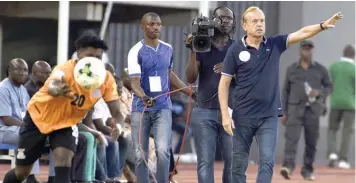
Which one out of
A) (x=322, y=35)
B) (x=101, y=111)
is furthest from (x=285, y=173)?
(x=322, y=35)

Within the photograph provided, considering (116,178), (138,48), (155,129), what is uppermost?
(138,48)

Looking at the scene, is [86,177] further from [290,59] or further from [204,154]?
[290,59]

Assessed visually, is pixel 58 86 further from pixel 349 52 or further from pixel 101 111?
pixel 349 52

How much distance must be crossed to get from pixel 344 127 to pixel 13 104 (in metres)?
9.10

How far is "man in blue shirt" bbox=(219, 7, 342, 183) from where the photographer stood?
10258 millimetres

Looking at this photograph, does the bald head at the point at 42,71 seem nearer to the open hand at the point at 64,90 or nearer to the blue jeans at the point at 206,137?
the blue jeans at the point at 206,137

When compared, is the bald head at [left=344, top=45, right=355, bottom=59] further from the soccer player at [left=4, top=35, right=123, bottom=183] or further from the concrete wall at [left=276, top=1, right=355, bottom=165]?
the soccer player at [left=4, top=35, right=123, bottom=183]

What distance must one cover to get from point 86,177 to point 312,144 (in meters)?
4.80

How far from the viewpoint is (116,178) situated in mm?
14664

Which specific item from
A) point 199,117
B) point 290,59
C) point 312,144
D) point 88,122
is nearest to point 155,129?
point 199,117

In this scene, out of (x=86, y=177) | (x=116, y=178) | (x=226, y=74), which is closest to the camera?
(x=226, y=74)

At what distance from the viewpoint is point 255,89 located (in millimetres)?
10289

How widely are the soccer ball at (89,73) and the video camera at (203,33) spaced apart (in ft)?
3.16

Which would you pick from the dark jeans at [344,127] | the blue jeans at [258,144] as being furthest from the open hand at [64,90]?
the dark jeans at [344,127]
